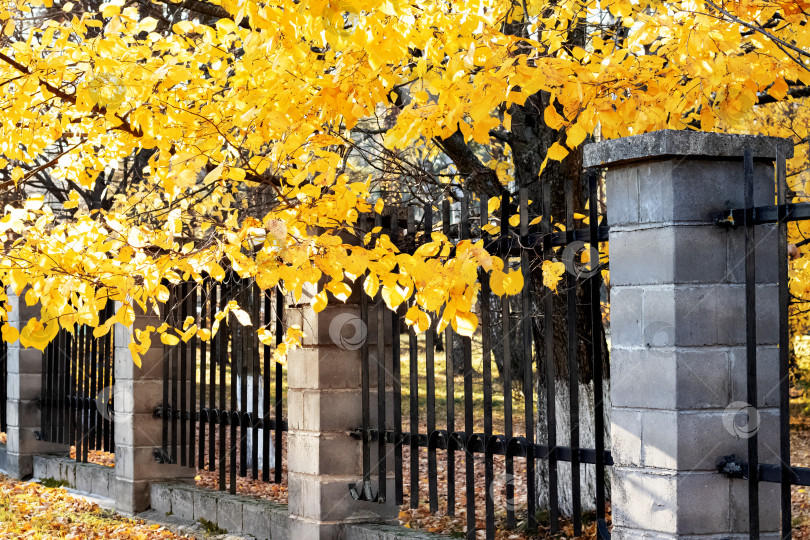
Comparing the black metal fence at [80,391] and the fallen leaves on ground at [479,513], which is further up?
the black metal fence at [80,391]

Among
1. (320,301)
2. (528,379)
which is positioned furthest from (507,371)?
(320,301)

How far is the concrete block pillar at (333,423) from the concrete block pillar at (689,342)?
2196 millimetres

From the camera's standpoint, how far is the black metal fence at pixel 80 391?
8.86 m

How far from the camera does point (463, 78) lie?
450cm

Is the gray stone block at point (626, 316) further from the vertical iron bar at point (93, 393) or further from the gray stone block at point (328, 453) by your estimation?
the vertical iron bar at point (93, 393)

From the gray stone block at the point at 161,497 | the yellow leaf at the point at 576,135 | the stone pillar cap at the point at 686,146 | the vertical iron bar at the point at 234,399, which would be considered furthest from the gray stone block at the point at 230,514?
the stone pillar cap at the point at 686,146

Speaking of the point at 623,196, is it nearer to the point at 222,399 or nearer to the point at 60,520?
the point at 222,399

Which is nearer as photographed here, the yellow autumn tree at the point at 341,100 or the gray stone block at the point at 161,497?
the yellow autumn tree at the point at 341,100

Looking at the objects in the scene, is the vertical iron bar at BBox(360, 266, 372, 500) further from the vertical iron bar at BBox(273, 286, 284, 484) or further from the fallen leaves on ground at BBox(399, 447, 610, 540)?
the vertical iron bar at BBox(273, 286, 284, 484)

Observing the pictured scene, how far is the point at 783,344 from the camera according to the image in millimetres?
Result: 3471

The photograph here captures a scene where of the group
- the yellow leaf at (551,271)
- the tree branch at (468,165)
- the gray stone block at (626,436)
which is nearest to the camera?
the gray stone block at (626,436)

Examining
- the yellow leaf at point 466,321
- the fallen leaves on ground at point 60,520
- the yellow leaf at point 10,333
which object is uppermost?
the yellow leaf at point 466,321

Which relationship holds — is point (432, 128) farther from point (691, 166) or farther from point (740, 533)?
point (740, 533)

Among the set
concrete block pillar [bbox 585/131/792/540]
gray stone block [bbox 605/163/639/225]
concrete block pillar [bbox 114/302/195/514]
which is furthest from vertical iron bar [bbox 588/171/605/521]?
concrete block pillar [bbox 114/302/195/514]
